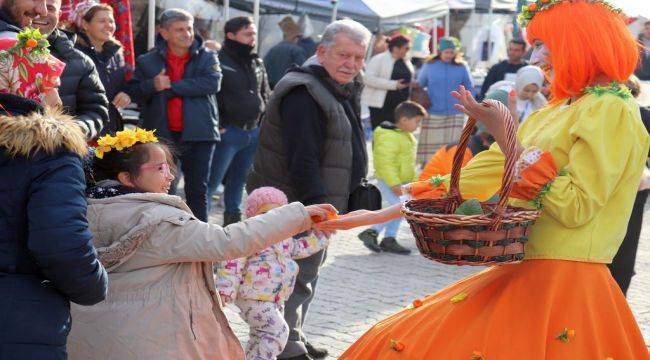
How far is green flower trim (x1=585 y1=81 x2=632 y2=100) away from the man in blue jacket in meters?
4.65

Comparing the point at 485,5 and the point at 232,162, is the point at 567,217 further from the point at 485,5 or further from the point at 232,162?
the point at 485,5

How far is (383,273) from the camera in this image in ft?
26.4

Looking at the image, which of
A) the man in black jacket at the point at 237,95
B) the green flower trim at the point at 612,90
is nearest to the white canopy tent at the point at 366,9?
the man in black jacket at the point at 237,95

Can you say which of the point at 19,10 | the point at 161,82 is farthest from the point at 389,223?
the point at 19,10

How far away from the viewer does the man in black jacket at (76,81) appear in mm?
5566

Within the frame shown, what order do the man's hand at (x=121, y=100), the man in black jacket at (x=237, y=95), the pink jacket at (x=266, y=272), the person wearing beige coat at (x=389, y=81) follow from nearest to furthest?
the pink jacket at (x=266, y=272) < the man's hand at (x=121, y=100) < the man in black jacket at (x=237, y=95) < the person wearing beige coat at (x=389, y=81)

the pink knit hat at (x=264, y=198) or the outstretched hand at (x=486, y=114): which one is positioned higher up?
the outstretched hand at (x=486, y=114)

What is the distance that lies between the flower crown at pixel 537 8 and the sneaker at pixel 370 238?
5.10 m

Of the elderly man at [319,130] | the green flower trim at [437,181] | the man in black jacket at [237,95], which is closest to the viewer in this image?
the green flower trim at [437,181]

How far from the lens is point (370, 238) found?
893 cm

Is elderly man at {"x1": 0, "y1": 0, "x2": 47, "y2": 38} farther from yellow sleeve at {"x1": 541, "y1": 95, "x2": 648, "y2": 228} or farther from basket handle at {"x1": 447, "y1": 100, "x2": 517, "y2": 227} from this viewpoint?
yellow sleeve at {"x1": 541, "y1": 95, "x2": 648, "y2": 228}

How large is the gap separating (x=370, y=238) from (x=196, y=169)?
1.63m

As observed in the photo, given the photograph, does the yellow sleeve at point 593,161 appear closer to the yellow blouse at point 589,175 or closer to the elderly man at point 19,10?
the yellow blouse at point 589,175

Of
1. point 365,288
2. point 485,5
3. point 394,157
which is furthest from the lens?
point 485,5
